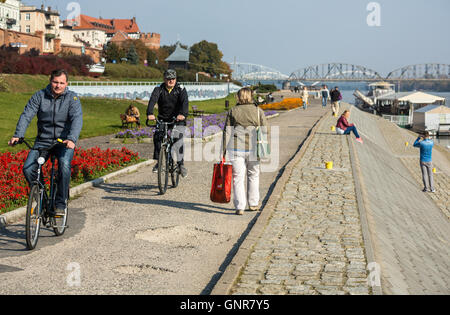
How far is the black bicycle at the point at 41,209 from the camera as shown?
6516 millimetres

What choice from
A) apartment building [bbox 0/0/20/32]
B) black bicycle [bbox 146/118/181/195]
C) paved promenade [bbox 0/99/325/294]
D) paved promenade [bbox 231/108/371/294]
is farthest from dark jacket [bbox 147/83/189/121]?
apartment building [bbox 0/0/20/32]

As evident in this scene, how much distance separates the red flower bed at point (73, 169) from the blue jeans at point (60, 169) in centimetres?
174

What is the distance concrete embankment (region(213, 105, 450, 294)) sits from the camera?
18.4ft

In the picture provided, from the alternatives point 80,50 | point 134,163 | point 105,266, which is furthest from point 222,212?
point 80,50

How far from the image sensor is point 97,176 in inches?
464

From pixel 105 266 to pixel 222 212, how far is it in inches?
124

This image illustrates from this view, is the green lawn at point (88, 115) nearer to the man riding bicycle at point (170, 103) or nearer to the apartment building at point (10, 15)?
the man riding bicycle at point (170, 103)

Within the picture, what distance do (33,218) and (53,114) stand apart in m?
1.27

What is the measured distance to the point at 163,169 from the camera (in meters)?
10.1

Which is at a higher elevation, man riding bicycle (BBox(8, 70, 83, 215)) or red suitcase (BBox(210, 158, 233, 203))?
man riding bicycle (BBox(8, 70, 83, 215))

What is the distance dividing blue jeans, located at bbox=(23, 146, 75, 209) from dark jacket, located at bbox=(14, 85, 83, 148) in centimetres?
16

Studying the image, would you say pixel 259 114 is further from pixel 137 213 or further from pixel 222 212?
pixel 137 213

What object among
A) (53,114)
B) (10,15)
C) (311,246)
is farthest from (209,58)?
(311,246)
